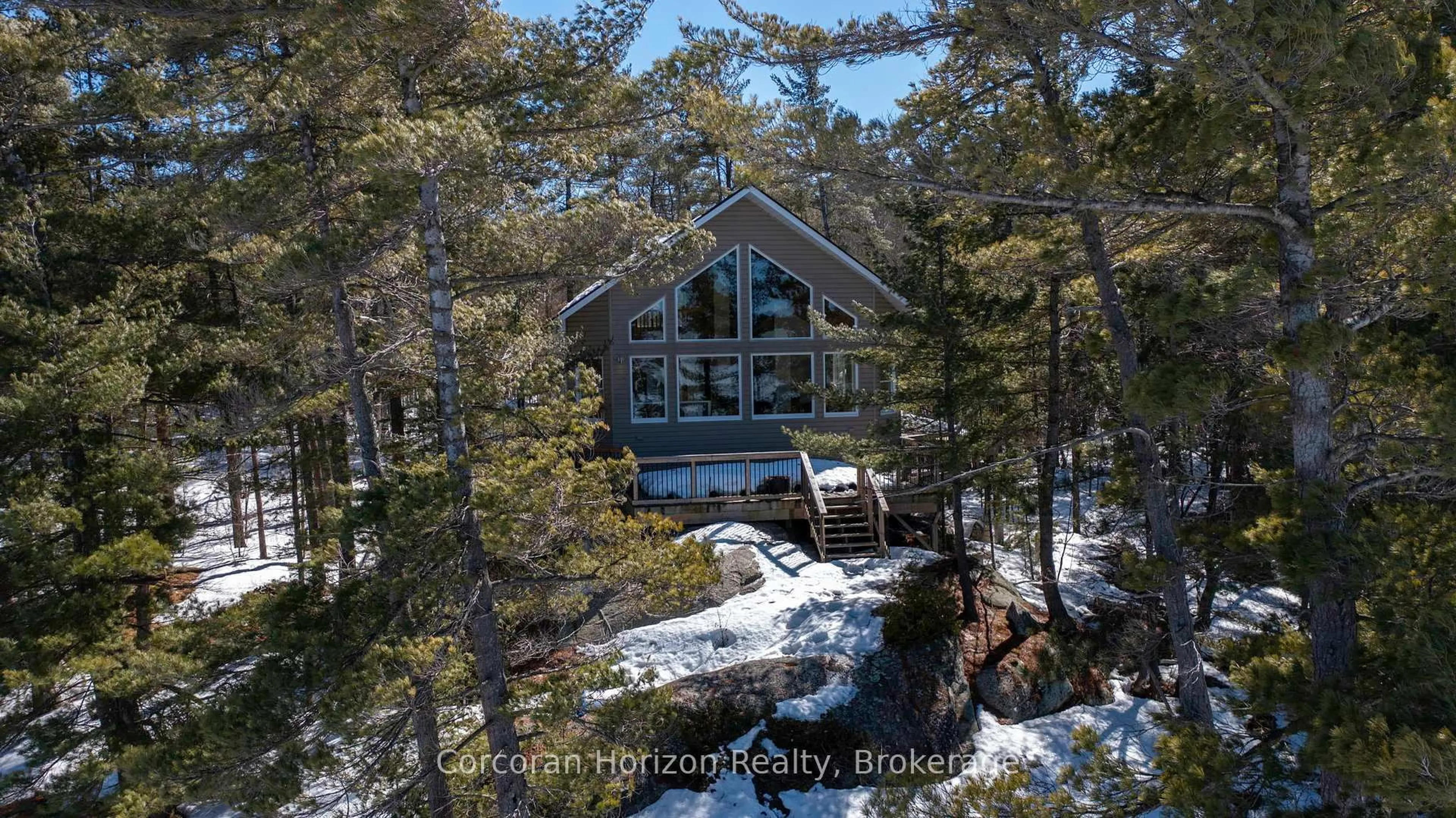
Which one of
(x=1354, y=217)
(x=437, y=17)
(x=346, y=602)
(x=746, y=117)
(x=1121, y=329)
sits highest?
(x=437, y=17)

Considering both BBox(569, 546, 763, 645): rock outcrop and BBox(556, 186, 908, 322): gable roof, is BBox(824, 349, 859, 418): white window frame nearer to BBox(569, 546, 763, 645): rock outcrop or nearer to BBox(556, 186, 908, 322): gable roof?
BBox(556, 186, 908, 322): gable roof

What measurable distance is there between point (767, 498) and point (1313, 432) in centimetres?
996

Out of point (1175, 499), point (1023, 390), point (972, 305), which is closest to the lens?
point (1175, 499)

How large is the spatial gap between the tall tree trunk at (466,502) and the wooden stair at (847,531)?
7879mm

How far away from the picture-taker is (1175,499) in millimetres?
7473

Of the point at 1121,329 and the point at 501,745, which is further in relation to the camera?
the point at 1121,329

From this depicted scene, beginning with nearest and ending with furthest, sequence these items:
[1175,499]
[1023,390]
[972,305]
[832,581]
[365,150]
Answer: [365,150] < [1175,499] < [972,305] < [1023,390] < [832,581]

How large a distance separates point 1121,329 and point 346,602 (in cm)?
769

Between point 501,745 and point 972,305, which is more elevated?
point 972,305

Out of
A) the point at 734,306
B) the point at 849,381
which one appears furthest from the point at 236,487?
the point at 849,381

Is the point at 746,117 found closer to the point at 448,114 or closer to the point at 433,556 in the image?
the point at 448,114

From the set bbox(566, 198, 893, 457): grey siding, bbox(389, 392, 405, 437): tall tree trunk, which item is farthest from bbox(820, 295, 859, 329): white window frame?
bbox(389, 392, 405, 437): tall tree trunk

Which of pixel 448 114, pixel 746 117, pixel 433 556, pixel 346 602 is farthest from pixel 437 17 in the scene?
pixel 346 602

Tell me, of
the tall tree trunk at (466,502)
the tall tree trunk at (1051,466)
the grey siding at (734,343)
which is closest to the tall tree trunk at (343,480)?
the tall tree trunk at (466,502)
